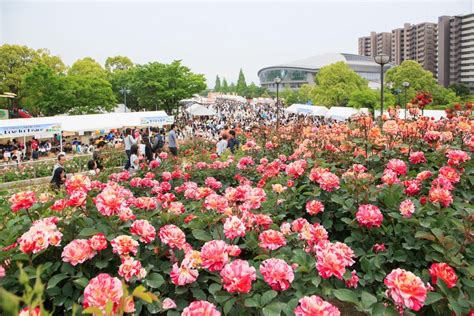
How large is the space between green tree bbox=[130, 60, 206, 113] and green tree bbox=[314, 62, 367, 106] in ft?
40.5

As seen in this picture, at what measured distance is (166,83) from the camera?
107ft

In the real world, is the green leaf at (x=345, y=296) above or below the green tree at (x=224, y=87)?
below

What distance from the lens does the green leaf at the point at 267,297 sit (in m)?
1.59

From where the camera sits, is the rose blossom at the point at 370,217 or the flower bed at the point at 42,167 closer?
the rose blossom at the point at 370,217

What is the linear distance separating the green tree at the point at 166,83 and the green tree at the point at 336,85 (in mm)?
12345

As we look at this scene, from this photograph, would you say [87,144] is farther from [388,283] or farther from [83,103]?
[388,283]

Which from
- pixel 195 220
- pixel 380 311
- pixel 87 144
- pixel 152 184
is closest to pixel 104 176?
pixel 152 184

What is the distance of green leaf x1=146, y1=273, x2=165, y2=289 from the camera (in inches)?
67.7

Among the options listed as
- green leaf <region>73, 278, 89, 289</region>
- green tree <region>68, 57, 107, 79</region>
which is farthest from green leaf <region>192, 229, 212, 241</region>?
green tree <region>68, 57, 107, 79</region>

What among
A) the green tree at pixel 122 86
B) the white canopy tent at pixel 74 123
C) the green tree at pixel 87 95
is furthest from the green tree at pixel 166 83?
the white canopy tent at pixel 74 123

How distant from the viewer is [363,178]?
2.69 meters

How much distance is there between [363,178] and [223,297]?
1.47 m

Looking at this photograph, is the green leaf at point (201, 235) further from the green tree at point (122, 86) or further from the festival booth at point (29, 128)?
the green tree at point (122, 86)

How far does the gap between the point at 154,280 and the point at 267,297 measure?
520mm
